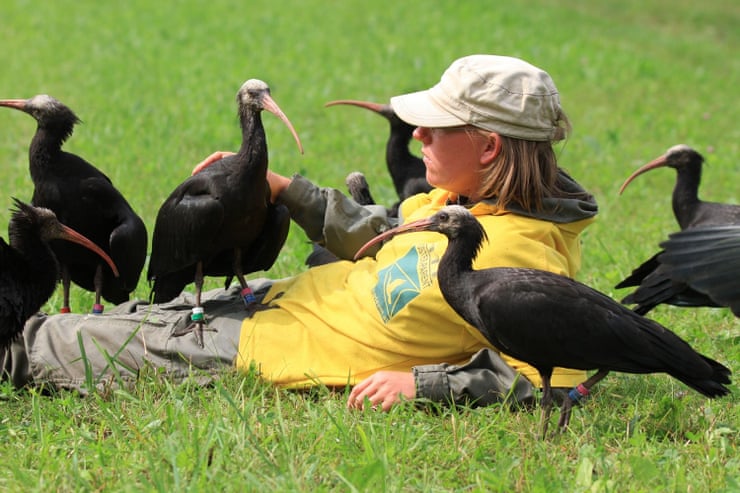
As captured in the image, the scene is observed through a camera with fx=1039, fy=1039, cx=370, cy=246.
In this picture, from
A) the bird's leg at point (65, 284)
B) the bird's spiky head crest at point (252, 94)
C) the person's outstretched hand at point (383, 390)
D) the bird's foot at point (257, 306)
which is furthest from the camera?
the bird's leg at point (65, 284)

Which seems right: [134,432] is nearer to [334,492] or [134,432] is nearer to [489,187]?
[334,492]

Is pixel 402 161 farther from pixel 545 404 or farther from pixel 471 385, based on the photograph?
pixel 545 404

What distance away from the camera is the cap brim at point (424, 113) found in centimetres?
385

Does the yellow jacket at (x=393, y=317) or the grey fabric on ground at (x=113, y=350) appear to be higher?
the yellow jacket at (x=393, y=317)

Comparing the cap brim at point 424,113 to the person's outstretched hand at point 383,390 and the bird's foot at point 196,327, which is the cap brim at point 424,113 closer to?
the person's outstretched hand at point 383,390

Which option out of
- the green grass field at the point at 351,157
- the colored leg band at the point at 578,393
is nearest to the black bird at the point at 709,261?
the green grass field at the point at 351,157

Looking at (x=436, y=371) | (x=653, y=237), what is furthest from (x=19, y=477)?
(x=653, y=237)

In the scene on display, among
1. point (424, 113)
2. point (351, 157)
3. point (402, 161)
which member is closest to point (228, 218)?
point (424, 113)

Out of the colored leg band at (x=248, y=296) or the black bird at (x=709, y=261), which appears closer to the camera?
the black bird at (x=709, y=261)

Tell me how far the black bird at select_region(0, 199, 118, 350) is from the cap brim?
1490mm

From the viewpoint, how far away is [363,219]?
14.5 feet

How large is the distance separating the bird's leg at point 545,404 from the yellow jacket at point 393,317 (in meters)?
0.26

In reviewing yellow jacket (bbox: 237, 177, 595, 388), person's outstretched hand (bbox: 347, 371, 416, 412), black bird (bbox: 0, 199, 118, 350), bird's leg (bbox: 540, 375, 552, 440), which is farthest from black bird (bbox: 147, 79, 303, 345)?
bird's leg (bbox: 540, 375, 552, 440)

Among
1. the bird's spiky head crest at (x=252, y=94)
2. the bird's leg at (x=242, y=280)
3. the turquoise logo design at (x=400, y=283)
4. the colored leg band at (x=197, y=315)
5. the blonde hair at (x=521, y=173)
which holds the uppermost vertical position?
the bird's spiky head crest at (x=252, y=94)
